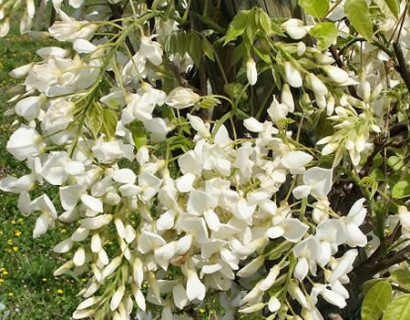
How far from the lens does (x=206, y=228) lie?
2.77ft

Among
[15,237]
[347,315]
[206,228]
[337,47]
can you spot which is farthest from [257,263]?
[15,237]

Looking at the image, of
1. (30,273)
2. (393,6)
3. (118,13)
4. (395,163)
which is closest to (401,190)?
(395,163)

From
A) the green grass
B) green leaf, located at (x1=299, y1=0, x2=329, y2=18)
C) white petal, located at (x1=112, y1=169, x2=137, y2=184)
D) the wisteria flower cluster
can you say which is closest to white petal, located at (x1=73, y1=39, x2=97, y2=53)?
the wisteria flower cluster

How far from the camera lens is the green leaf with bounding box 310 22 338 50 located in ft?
3.01

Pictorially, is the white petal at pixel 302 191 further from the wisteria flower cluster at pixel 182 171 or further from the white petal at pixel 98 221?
the white petal at pixel 98 221

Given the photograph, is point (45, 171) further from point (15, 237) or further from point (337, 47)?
Answer: point (15, 237)

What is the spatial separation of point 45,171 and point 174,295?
247 millimetres

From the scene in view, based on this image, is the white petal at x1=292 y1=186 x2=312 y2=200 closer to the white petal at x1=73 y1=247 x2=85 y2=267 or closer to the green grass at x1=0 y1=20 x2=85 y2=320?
the white petal at x1=73 y1=247 x2=85 y2=267

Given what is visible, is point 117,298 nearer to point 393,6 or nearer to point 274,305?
point 274,305

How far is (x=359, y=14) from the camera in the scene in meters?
0.87

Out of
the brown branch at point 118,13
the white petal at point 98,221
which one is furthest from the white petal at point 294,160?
the brown branch at point 118,13

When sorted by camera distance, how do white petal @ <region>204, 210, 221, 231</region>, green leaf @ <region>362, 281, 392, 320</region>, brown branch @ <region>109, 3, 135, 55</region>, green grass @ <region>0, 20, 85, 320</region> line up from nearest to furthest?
white petal @ <region>204, 210, 221, 231</region> → green leaf @ <region>362, 281, 392, 320</region> → brown branch @ <region>109, 3, 135, 55</region> → green grass @ <region>0, 20, 85, 320</region>

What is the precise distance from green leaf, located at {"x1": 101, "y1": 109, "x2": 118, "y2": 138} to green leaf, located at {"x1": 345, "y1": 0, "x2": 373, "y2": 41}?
11.7 inches

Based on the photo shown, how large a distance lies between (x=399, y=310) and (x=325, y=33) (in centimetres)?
35
